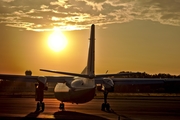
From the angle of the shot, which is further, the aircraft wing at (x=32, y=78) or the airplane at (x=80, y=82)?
the aircraft wing at (x=32, y=78)

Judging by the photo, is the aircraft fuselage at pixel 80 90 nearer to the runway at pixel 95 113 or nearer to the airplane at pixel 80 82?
the airplane at pixel 80 82

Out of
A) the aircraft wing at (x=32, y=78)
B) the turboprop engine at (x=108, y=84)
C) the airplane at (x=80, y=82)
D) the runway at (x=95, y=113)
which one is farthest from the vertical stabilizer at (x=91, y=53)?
the runway at (x=95, y=113)

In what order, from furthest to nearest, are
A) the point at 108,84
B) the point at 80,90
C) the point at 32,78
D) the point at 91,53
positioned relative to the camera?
the point at 91,53
the point at 32,78
the point at 108,84
the point at 80,90

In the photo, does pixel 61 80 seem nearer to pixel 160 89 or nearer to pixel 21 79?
pixel 21 79

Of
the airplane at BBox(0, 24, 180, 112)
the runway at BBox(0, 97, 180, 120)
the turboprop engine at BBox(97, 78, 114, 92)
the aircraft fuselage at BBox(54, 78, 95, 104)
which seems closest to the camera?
the runway at BBox(0, 97, 180, 120)

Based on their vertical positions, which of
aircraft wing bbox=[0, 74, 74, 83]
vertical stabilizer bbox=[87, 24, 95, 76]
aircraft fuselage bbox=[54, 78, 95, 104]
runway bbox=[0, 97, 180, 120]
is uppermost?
vertical stabilizer bbox=[87, 24, 95, 76]

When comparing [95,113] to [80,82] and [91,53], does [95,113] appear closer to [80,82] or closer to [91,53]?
[80,82]

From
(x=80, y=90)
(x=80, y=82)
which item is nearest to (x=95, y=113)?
(x=80, y=90)

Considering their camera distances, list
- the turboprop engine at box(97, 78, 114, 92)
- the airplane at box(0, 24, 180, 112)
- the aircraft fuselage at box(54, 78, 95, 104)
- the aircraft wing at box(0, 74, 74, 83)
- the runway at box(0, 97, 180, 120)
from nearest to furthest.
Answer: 1. the runway at box(0, 97, 180, 120)
2. the aircraft fuselage at box(54, 78, 95, 104)
3. the airplane at box(0, 24, 180, 112)
4. the turboprop engine at box(97, 78, 114, 92)
5. the aircraft wing at box(0, 74, 74, 83)

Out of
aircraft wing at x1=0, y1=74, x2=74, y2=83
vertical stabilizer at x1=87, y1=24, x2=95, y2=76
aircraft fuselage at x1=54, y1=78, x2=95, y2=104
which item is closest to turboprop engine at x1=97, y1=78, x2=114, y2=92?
vertical stabilizer at x1=87, y1=24, x2=95, y2=76

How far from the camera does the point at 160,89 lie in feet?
396

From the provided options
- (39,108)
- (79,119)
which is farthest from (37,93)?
(79,119)

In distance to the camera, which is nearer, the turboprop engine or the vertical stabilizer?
the turboprop engine

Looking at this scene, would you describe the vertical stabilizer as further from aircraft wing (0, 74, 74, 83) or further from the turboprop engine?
aircraft wing (0, 74, 74, 83)
